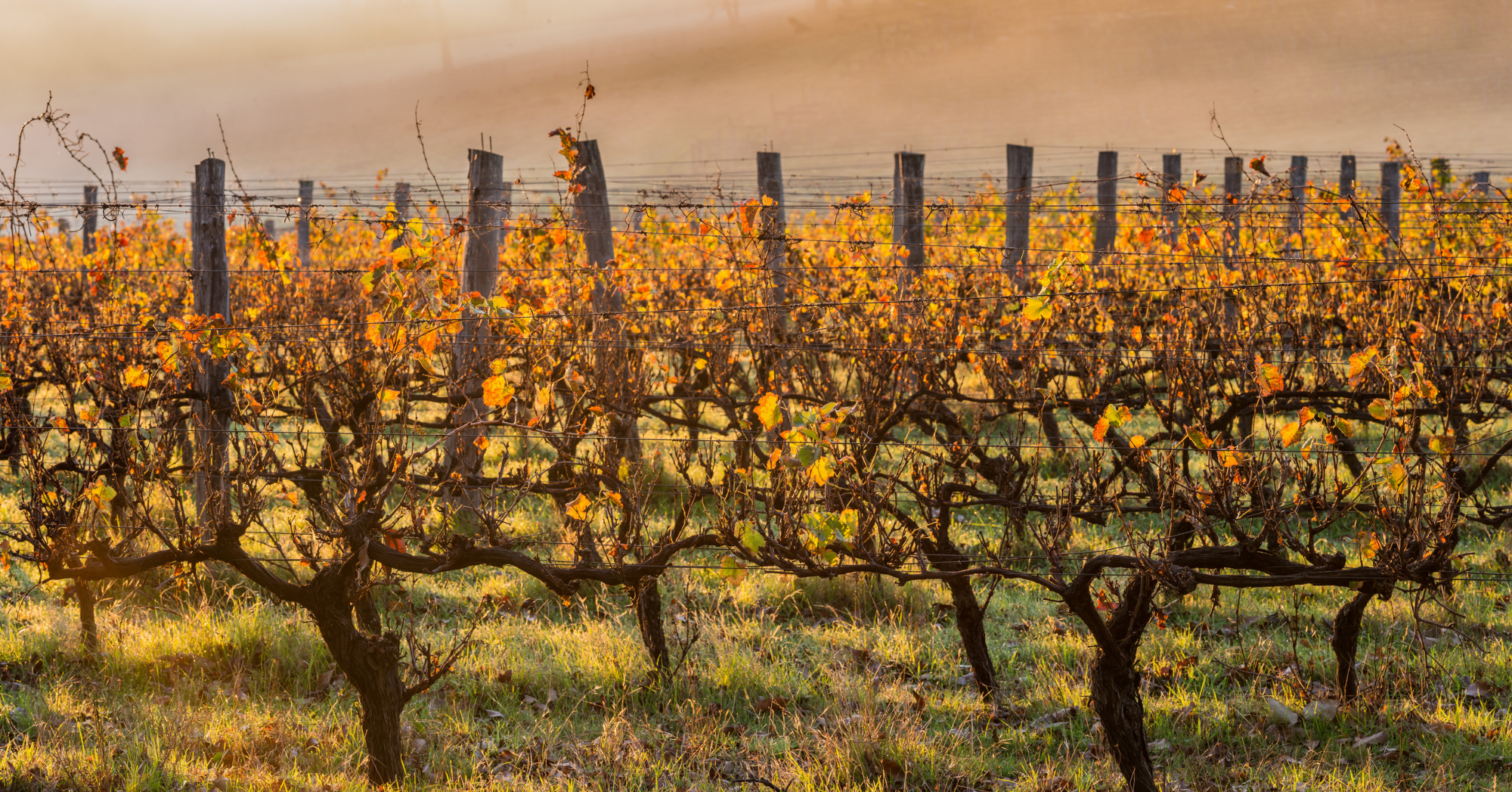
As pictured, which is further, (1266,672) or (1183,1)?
(1183,1)

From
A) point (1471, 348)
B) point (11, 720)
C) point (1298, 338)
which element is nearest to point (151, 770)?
point (11, 720)

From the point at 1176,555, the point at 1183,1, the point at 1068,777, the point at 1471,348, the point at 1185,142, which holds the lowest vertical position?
the point at 1068,777

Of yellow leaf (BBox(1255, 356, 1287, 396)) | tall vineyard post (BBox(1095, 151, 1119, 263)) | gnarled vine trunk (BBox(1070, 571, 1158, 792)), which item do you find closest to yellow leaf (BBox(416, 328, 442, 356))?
gnarled vine trunk (BBox(1070, 571, 1158, 792))

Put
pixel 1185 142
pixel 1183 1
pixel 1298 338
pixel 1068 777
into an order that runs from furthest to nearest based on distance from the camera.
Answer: pixel 1183 1, pixel 1185 142, pixel 1298 338, pixel 1068 777

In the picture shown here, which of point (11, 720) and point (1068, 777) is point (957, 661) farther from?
point (11, 720)

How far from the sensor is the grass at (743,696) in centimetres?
387

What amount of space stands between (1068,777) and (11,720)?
13.8ft

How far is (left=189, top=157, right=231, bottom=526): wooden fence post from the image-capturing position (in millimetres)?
5352

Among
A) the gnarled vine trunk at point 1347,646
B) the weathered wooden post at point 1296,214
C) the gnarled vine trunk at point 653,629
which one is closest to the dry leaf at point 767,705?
the gnarled vine trunk at point 653,629

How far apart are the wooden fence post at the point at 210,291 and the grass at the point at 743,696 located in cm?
75

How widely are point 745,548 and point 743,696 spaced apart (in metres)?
1.71

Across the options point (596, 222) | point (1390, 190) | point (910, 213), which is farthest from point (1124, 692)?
point (1390, 190)

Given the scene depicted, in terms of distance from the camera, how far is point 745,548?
10.6 feet

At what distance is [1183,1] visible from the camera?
11612cm
